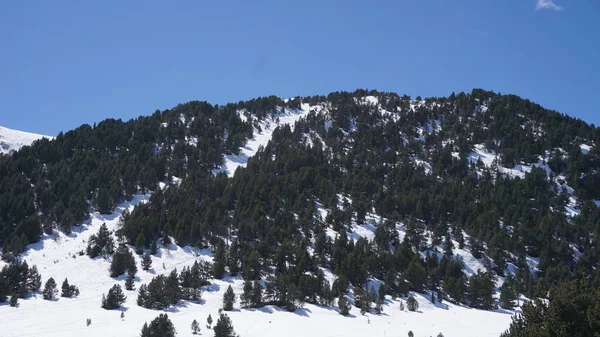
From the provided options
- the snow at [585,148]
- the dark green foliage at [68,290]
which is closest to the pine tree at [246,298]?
the dark green foliage at [68,290]

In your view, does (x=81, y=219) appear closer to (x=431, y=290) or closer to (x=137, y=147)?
(x=137, y=147)

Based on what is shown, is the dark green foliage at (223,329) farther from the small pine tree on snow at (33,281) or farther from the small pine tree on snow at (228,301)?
the small pine tree on snow at (33,281)

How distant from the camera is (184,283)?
47.0m

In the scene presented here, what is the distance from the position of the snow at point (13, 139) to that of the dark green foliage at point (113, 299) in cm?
14155

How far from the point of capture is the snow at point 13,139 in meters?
158

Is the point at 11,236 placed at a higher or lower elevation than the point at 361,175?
lower

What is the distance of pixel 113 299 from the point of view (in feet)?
134

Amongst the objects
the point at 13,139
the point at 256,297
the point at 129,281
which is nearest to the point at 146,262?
the point at 129,281

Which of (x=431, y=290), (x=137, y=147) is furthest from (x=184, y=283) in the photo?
(x=137, y=147)

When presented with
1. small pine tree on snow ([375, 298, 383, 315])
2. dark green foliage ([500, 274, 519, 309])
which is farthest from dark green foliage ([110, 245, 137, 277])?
dark green foliage ([500, 274, 519, 309])

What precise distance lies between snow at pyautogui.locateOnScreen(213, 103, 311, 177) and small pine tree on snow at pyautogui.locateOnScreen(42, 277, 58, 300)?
170 ft

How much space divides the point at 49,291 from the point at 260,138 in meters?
83.1

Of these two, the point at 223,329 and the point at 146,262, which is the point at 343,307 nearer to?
the point at 223,329

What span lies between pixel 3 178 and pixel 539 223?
9545 centimetres
